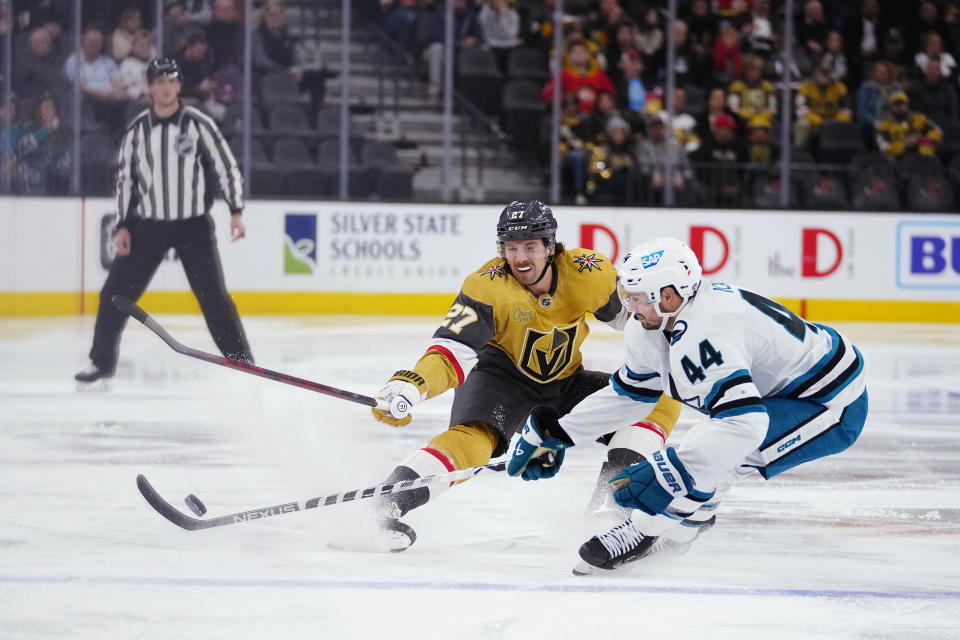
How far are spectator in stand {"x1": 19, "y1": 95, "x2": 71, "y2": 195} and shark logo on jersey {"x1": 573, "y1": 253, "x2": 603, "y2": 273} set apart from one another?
5559 mm

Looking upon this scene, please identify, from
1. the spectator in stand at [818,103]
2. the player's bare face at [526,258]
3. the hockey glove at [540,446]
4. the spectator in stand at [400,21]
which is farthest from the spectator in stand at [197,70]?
the hockey glove at [540,446]

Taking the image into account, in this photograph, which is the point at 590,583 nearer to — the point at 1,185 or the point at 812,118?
the point at 1,185

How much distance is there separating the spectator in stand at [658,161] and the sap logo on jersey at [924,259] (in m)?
1.60

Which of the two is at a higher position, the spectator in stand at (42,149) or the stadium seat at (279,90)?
the stadium seat at (279,90)

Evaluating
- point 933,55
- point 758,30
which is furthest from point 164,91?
point 933,55

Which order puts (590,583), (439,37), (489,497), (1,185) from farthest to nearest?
(439,37)
(1,185)
(489,497)
(590,583)

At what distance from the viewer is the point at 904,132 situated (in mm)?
9867

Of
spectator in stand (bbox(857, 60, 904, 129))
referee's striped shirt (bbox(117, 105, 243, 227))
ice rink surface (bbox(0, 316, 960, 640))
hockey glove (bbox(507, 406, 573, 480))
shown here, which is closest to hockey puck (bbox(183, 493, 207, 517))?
ice rink surface (bbox(0, 316, 960, 640))

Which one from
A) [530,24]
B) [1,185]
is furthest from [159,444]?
[530,24]

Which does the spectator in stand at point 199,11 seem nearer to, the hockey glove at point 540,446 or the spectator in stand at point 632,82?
the spectator in stand at point 632,82

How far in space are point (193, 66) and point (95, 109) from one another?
0.72m

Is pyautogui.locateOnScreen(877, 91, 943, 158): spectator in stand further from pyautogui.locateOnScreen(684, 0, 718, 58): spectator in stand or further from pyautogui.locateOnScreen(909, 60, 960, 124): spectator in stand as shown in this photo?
pyautogui.locateOnScreen(684, 0, 718, 58): spectator in stand

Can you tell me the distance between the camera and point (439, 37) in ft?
31.9

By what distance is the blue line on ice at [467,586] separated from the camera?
280 centimetres
